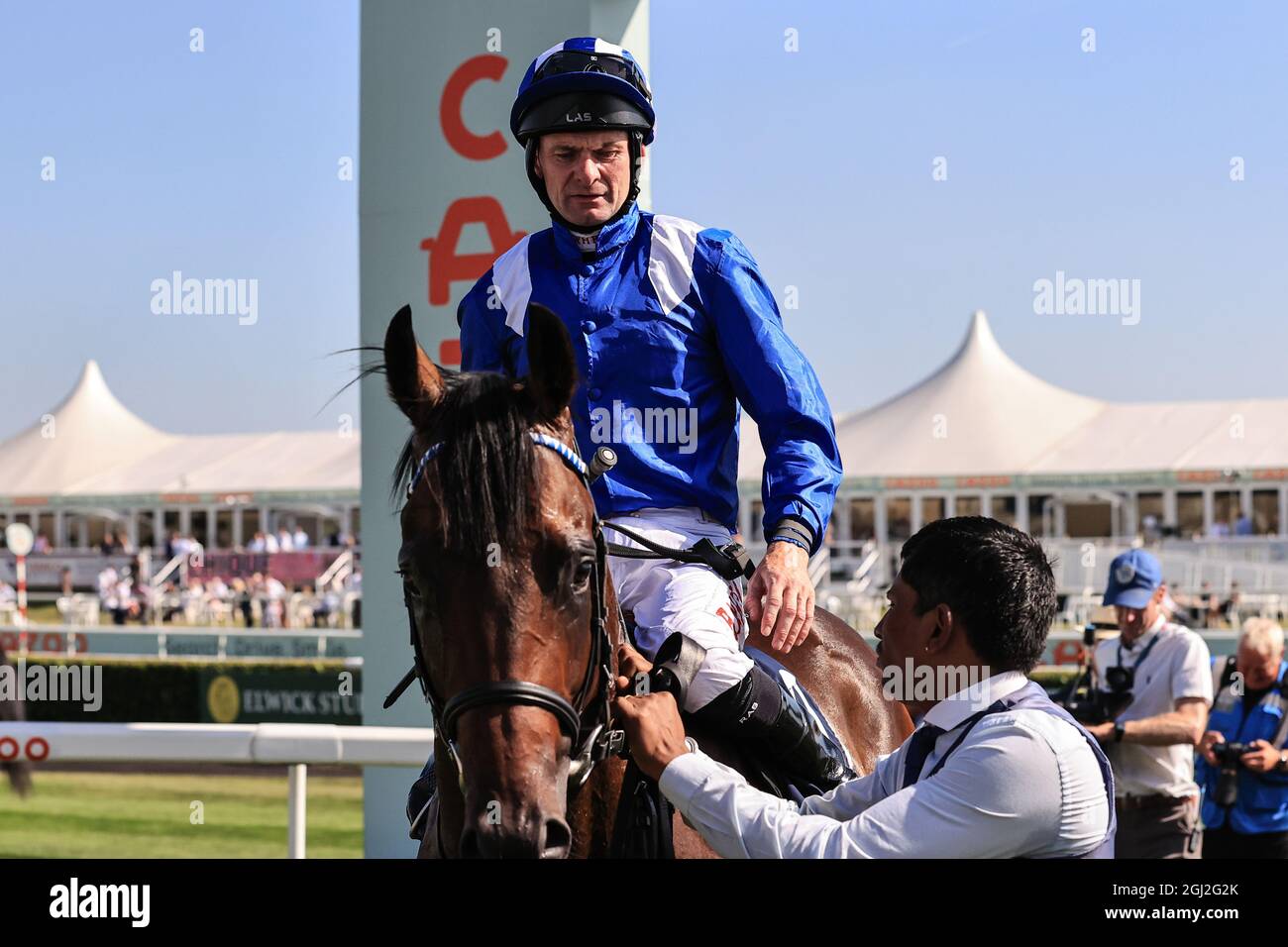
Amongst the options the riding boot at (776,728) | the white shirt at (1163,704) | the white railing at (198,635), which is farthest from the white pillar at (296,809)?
the white railing at (198,635)

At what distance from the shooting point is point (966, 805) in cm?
196

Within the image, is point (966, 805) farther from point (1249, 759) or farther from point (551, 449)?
point (1249, 759)

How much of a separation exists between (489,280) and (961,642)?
107cm

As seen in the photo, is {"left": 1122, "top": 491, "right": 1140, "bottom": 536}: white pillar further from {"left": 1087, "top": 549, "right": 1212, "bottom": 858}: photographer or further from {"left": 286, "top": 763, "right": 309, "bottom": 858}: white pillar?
{"left": 286, "top": 763, "right": 309, "bottom": 858}: white pillar

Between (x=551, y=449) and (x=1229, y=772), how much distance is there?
455cm

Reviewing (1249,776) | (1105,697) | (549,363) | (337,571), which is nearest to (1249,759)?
(1249,776)

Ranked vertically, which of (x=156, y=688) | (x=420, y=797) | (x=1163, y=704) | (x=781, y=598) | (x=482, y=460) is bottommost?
(x=156, y=688)

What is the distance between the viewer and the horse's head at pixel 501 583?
1.82 metres

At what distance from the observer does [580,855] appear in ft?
6.96

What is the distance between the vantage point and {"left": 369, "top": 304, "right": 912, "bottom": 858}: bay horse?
6.00 ft

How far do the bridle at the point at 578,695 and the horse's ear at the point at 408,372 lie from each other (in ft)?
0.26

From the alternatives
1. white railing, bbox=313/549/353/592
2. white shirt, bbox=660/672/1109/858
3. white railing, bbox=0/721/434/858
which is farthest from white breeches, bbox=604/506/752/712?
white railing, bbox=313/549/353/592

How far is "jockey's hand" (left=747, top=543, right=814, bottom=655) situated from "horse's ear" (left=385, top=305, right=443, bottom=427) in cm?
60
